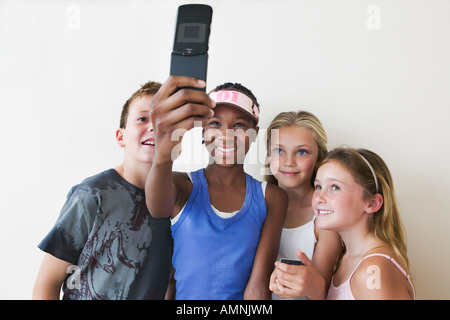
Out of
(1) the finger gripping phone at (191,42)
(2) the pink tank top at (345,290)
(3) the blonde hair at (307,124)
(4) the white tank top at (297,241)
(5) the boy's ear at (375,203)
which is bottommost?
(2) the pink tank top at (345,290)

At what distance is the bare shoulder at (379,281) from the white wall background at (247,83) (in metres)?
0.36

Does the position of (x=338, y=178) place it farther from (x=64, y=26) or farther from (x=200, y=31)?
(x=64, y=26)

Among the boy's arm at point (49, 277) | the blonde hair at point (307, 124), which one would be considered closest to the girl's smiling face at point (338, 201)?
the blonde hair at point (307, 124)

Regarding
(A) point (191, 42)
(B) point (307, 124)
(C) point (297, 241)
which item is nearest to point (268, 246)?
(C) point (297, 241)

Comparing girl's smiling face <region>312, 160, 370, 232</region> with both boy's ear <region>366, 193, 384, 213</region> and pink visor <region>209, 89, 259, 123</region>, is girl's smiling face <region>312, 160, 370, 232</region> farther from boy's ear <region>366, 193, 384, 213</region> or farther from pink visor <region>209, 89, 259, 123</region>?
pink visor <region>209, 89, 259, 123</region>

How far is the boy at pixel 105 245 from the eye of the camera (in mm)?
856

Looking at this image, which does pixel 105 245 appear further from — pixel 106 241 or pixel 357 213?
pixel 357 213

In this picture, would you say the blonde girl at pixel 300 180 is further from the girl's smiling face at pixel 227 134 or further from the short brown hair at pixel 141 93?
the short brown hair at pixel 141 93

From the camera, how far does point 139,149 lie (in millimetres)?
908

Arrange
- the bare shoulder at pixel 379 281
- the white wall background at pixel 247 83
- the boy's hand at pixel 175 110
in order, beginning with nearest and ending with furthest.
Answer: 1. the boy's hand at pixel 175 110
2. the bare shoulder at pixel 379 281
3. the white wall background at pixel 247 83

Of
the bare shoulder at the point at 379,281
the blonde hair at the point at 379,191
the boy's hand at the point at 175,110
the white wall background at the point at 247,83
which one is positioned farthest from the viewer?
the white wall background at the point at 247,83

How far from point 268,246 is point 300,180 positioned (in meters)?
0.20

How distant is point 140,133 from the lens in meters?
0.91

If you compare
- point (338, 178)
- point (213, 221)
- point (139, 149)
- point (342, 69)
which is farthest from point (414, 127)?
point (139, 149)
